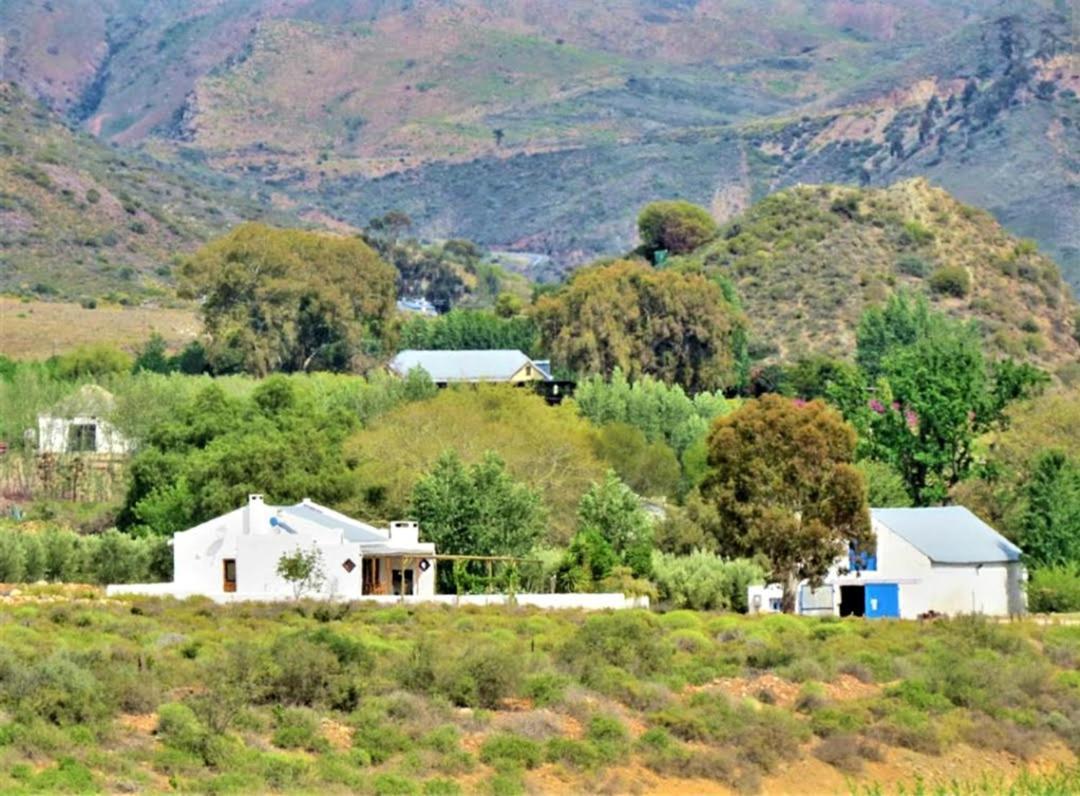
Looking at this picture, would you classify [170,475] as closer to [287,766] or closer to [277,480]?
[277,480]

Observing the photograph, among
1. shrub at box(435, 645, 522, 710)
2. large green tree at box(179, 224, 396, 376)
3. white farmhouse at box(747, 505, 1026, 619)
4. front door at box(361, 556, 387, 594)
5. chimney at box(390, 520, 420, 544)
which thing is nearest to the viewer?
shrub at box(435, 645, 522, 710)

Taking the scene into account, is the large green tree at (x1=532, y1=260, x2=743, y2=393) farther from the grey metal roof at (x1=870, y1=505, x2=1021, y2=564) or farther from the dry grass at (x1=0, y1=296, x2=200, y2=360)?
the grey metal roof at (x1=870, y1=505, x2=1021, y2=564)

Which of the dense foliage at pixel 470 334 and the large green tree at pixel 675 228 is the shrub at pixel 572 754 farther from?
the large green tree at pixel 675 228

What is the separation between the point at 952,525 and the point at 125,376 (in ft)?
147

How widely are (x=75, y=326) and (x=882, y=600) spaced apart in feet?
268

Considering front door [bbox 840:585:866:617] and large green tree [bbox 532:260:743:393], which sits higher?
large green tree [bbox 532:260:743:393]

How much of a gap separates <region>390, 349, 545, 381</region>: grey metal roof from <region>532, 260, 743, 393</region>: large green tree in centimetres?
209

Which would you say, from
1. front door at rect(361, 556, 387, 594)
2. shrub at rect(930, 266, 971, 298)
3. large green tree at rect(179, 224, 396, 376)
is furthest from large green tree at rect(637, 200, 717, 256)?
front door at rect(361, 556, 387, 594)

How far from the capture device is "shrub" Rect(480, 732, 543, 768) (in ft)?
155

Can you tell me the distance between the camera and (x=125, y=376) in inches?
4473

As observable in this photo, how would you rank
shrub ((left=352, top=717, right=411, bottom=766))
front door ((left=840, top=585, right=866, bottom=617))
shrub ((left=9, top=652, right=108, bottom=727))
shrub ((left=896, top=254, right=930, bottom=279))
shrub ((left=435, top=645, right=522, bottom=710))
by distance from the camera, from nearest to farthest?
shrub ((left=9, top=652, right=108, bottom=727)) < shrub ((left=352, top=717, right=411, bottom=766)) < shrub ((left=435, top=645, right=522, bottom=710)) < front door ((left=840, top=585, right=866, bottom=617)) < shrub ((left=896, top=254, right=930, bottom=279))

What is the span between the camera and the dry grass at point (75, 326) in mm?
142750

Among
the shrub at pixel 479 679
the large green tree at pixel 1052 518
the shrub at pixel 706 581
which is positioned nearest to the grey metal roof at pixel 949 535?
the large green tree at pixel 1052 518

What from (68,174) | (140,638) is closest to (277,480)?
(140,638)
